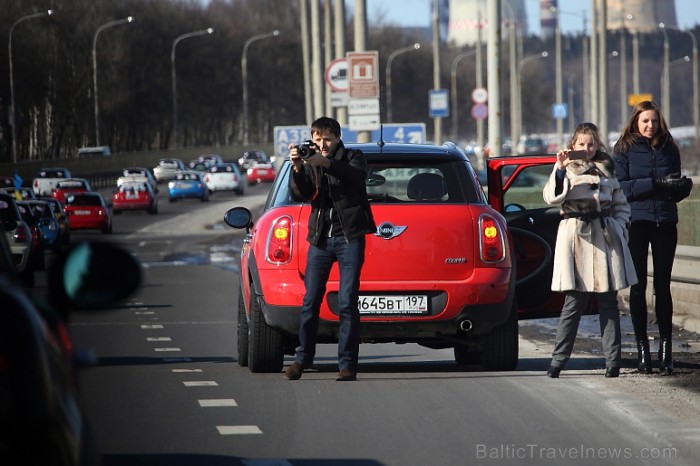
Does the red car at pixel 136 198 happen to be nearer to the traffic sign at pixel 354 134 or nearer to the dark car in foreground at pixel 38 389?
the traffic sign at pixel 354 134

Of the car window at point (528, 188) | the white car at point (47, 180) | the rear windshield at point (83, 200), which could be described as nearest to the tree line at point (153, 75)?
the white car at point (47, 180)

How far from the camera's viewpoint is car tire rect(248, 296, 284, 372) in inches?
428

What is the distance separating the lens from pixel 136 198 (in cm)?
6159

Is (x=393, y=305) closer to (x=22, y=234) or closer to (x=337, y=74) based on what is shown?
(x=22, y=234)

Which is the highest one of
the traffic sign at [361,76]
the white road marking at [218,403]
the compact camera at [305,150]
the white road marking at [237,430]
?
the traffic sign at [361,76]

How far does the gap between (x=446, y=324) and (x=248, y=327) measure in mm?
1337

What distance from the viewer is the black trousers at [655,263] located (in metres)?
11.1

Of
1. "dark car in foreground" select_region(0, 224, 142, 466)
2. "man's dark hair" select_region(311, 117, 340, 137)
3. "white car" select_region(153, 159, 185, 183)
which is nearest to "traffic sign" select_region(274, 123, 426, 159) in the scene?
"man's dark hair" select_region(311, 117, 340, 137)

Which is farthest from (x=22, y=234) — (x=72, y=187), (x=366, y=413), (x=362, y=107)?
(x=72, y=187)

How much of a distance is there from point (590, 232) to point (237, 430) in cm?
317

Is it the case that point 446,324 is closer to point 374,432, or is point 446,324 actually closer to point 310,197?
point 310,197

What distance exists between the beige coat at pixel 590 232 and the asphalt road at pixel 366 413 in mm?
629

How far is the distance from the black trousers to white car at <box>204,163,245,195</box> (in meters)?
74.4

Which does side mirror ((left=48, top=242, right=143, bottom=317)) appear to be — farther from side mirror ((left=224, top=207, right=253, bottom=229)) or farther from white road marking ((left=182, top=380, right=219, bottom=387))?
side mirror ((left=224, top=207, right=253, bottom=229))
